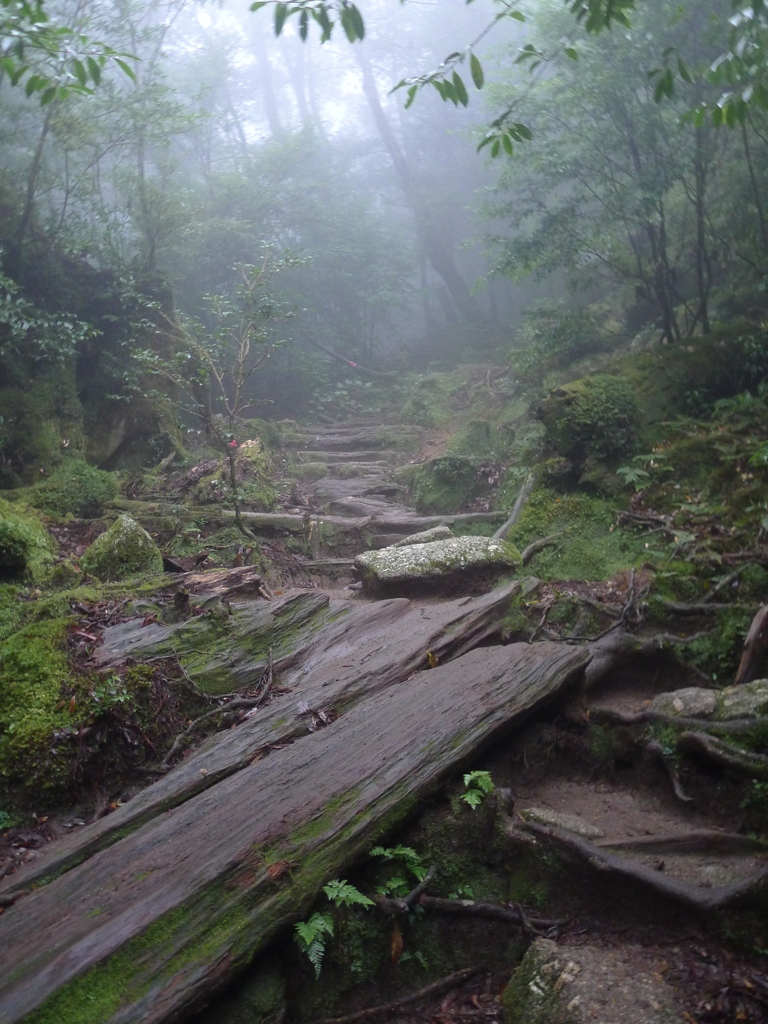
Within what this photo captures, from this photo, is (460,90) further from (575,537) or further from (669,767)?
(575,537)

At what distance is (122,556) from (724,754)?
18.4 ft

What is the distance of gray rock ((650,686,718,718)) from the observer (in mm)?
4086

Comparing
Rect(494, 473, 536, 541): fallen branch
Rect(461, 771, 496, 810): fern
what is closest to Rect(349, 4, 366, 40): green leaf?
Rect(461, 771, 496, 810): fern

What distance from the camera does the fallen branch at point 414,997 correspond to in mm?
3067

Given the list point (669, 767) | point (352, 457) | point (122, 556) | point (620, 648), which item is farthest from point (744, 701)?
point (352, 457)

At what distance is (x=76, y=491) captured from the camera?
9367 millimetres

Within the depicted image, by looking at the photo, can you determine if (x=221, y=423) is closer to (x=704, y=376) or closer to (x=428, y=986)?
(x=704, y=376)

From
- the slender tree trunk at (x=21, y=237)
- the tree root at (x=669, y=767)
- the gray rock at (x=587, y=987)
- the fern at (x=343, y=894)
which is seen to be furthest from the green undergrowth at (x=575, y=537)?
the slender tree trunk at (x=21, y=237)

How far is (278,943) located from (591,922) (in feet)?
5.27

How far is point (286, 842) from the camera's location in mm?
3332

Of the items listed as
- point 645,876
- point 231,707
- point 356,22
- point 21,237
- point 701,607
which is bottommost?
point 645,876

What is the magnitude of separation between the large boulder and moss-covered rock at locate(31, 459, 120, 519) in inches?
185

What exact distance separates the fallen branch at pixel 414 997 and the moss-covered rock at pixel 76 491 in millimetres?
7618

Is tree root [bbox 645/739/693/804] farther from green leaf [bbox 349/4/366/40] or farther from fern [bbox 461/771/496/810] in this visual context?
green leaf [bbox 349/4/366/40]
